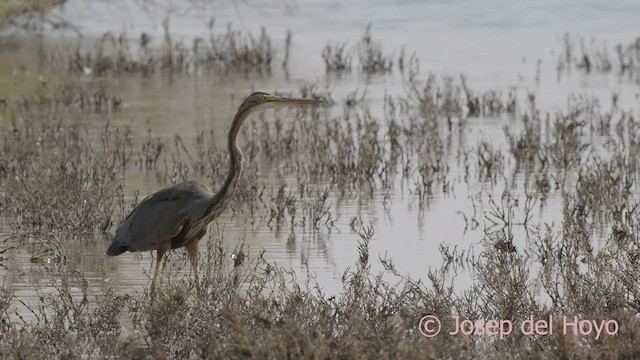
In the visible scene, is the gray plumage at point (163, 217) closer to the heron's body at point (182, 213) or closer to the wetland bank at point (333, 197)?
the heron's body at point (182, 213)

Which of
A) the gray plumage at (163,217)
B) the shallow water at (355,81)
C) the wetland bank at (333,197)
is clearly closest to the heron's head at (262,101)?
the gray plumage at (163,217)

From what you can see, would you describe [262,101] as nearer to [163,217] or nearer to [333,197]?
[163,217]

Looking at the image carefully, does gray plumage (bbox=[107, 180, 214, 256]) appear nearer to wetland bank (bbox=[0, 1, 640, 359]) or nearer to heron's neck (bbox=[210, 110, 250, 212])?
heron's neck (bbox=[210, 110, 250, 212])

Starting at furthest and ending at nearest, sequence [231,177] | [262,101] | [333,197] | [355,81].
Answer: [355,81] → [333,197] → [262,101] → [231,177]

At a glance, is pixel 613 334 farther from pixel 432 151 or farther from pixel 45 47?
pixel 45 47

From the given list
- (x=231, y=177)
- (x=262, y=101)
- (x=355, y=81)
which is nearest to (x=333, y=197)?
(x=262, y=101)

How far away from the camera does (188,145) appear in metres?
13.2

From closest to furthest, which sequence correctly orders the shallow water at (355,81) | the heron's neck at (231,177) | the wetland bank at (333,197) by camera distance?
the wetland bank at (333,197)
the heron's neck at (231,177)
the shallow water at (355,81)

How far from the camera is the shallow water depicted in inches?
352

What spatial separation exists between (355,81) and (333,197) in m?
7.48

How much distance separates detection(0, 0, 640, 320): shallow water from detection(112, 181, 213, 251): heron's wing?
0.43m

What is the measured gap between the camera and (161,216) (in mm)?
7633

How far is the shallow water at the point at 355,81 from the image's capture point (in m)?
8.94

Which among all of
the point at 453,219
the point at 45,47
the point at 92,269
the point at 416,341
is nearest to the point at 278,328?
the point at 416,341
